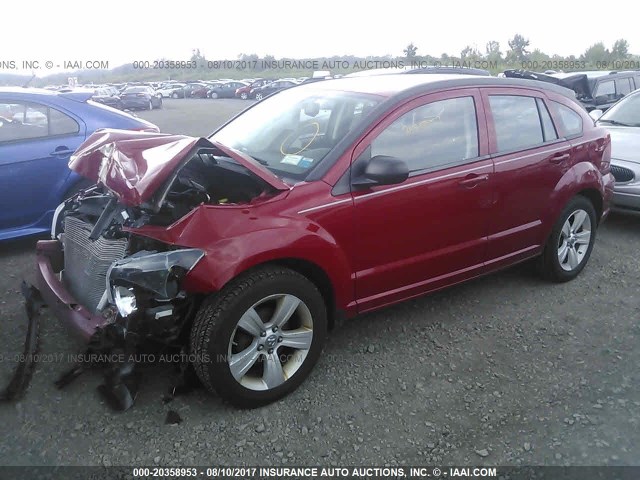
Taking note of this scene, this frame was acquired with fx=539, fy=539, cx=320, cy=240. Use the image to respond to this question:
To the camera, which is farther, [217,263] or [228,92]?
[228,92]

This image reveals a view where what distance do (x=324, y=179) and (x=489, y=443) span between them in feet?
5.35

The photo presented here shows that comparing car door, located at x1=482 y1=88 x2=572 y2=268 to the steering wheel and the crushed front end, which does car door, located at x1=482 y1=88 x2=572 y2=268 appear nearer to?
the steering wheel

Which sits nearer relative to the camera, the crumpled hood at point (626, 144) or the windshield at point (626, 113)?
the crumpled hood at point (626, 144)

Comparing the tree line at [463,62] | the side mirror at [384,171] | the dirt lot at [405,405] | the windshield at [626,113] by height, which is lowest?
the dirt lot at [405,405]

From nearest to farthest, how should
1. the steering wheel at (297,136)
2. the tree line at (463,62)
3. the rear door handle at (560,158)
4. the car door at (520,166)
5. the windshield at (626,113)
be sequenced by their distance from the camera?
the steering wheel at (297,136) < the car door at (520,166) < the rear door handle at (560,158) < the windshield at (626,113) < the tree line at (463,62)

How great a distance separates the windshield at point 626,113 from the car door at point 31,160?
6571mm

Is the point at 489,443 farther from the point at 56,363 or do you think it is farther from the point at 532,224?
the point at 56,363

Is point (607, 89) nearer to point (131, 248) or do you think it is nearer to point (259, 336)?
point (259, 336)

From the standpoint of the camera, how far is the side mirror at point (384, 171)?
299 centimetres

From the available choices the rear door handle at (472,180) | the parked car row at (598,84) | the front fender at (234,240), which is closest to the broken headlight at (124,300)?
the front fender at (234,240)

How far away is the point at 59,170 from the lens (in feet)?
16.4

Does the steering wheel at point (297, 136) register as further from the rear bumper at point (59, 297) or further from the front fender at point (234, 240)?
the rear bumper at point (59, 297)

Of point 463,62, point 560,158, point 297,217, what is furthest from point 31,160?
point 463,62

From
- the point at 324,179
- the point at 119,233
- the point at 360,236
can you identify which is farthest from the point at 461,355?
the point at 119,233
